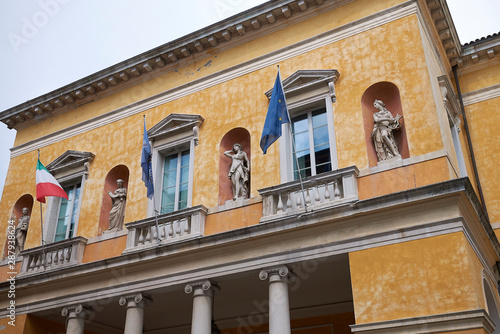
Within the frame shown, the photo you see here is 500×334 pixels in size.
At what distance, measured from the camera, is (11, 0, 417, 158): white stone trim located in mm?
11636

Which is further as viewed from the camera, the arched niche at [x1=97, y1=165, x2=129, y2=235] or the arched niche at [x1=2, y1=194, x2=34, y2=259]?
the arched niche at [x1=2, y1=194, x2=34, y2=259]

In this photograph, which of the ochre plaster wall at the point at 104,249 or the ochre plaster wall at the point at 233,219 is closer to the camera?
the ochre plaster wall at the point at 233,219

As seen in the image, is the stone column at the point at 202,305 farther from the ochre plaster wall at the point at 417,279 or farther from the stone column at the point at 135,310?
the ochre plaster wall at the point at 417,279

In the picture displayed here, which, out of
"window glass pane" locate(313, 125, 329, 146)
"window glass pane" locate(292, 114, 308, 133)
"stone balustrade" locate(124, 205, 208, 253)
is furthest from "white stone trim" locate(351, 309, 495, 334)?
"window glass pane" locate(292, 114, 308, 133)

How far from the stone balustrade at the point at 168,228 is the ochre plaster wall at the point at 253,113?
47cm

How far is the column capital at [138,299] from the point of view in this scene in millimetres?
11695

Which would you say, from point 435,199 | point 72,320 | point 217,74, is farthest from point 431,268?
point 72,320

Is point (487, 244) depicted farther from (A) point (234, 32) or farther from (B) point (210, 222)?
(A) point (234, 32)

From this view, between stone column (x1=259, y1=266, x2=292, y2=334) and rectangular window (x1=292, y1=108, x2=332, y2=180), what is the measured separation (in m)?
2.25

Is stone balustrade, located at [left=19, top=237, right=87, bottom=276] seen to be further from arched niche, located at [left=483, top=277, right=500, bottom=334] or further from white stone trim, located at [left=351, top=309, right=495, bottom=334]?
arched niche, located at [left=483, top=277, right=500, bottom=334]

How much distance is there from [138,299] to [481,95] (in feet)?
32.3

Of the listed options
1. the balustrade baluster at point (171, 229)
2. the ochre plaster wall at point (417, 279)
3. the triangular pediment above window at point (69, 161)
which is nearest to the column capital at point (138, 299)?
the balustrade baluster at point (171, 229)

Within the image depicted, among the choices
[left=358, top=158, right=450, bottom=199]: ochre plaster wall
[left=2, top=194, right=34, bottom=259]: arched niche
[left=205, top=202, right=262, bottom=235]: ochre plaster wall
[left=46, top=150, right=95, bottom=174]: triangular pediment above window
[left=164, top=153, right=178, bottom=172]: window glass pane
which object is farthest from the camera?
[left=2, top=194, right=34, bottom=259]: arched niche

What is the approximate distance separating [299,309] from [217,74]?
6.38 m
